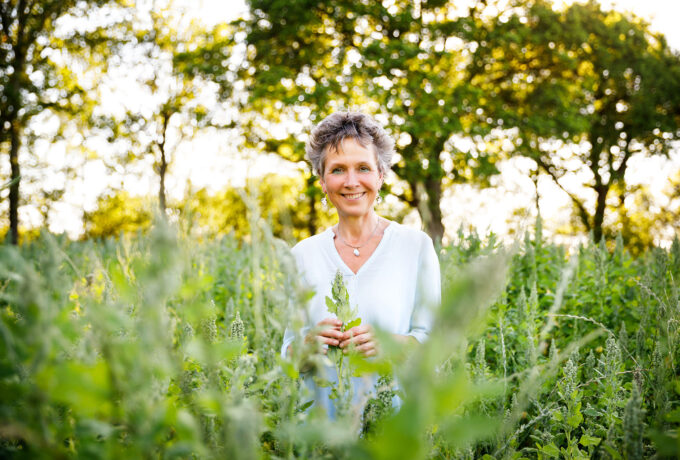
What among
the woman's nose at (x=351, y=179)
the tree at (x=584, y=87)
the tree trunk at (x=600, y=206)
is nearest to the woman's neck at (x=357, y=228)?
the woman's nose at (x=351, y=179)

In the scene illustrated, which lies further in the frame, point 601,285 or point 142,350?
point 601,285

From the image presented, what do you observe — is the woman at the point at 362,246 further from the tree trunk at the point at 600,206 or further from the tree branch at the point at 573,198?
the tree trunk at the point at 600,206

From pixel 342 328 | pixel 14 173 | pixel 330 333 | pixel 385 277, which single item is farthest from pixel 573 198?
pixel 342 328

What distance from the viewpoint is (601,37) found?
767 inches

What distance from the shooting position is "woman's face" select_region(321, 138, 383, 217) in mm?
2619

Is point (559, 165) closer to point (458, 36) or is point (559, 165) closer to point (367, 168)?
point (458, 36)

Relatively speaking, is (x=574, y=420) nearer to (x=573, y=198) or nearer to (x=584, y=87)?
(x=584, y=87)

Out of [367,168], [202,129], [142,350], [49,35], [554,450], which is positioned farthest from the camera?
[202,129]

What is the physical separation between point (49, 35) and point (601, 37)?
838 inches

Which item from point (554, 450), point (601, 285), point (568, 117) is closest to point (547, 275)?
point (601, 285)

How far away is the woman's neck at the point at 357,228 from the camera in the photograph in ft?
9.22

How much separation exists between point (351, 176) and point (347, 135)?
250mm

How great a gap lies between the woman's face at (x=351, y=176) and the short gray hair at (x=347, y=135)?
0.04m

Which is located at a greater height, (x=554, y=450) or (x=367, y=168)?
(x=367, y=168)
